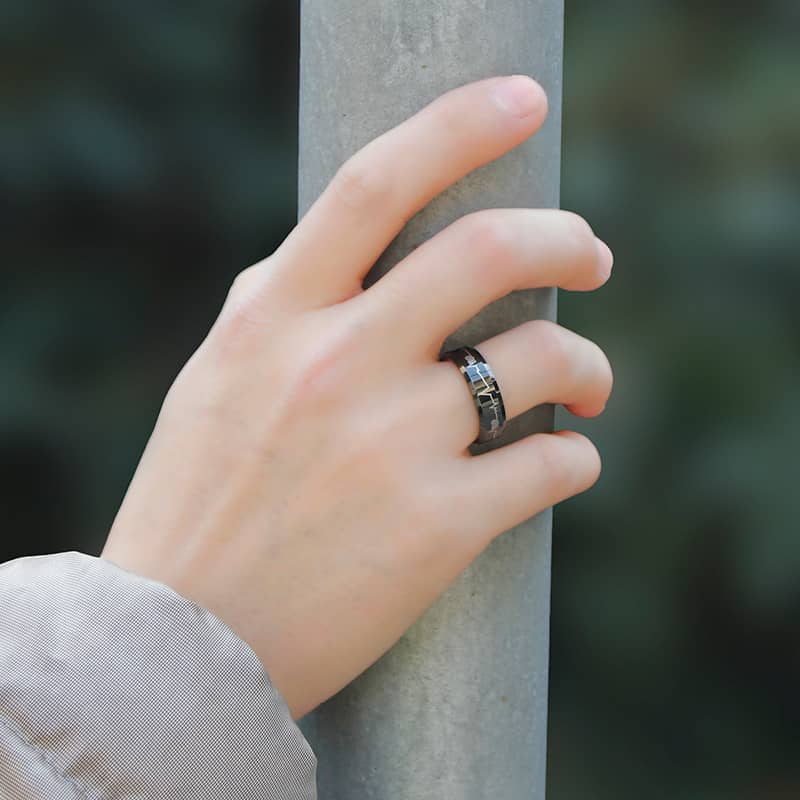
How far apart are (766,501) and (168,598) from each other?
3.54ft

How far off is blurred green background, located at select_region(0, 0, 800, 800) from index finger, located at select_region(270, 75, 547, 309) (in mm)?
979

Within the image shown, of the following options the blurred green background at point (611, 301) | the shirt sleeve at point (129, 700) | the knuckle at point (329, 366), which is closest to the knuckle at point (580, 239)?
the knuckle at point (329, 366)

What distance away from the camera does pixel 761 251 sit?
5.08 feet

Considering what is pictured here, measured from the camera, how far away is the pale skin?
0.59 metres

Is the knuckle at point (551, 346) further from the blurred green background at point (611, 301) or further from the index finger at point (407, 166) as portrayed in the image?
the blurred green background at point (611, 301)

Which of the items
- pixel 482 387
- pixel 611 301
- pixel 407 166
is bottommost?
pixel 611 301

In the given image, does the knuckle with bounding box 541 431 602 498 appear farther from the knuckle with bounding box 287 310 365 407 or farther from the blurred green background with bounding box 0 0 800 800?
the blurred green background with bounding box 0 0 800 800

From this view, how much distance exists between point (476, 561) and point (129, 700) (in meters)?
0.19

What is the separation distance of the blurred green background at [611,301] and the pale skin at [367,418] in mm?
954

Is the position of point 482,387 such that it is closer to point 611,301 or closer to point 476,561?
point 476,561

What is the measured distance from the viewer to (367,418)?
2.02 ft

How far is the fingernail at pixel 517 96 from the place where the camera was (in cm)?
58

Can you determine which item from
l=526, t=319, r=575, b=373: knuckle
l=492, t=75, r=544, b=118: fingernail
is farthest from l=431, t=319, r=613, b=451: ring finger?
l=492, t=75, r=544, b=118: fingernail

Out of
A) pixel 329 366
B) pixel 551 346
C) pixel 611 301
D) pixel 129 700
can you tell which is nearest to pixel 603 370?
pixel 551 346
